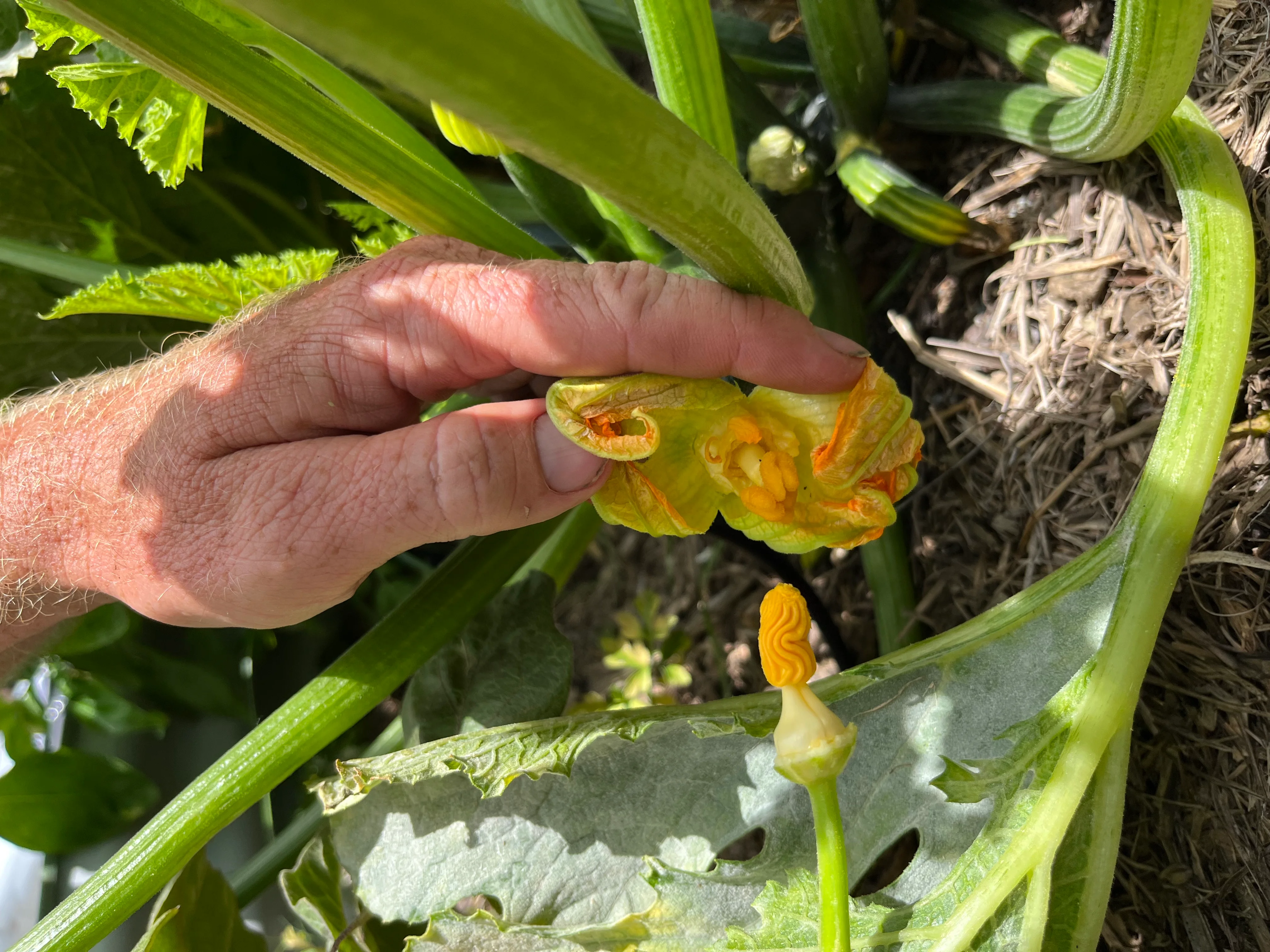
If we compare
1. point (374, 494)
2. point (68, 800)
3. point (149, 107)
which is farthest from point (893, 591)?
point (68, 800)

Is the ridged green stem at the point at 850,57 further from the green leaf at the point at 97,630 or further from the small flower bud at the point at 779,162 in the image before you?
the green leaf at the point at 97,630

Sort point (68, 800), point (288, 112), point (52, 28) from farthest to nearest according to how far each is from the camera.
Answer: point (68, 800) < point (52, 28) < point (288, 112)

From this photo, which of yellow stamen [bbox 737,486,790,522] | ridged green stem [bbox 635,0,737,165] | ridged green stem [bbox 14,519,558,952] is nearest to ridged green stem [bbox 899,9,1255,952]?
yellow stamen [bbox 737,486,790,522]

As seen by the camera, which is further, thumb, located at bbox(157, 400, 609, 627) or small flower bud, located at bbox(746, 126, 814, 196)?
small flower bud, located at bbox(746, 126, 814, 196)

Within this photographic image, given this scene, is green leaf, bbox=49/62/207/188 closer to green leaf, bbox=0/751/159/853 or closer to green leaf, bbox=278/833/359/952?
green leaf, bbox=278/833/359/952

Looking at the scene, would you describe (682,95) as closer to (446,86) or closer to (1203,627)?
(446,86)

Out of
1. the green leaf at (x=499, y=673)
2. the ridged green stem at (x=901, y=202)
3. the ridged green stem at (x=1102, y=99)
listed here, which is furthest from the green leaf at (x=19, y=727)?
the ridged green stem at (x=1102, y=99)

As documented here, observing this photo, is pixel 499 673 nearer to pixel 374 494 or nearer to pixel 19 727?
pixel 374 494
